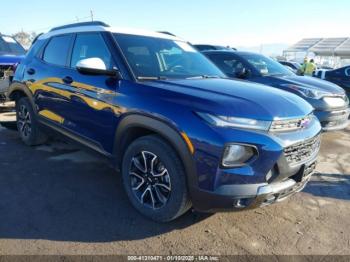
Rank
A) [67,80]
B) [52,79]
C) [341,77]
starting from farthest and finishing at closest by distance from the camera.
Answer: [341,77] < [52,79] < [67,80]

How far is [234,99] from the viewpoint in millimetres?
2977

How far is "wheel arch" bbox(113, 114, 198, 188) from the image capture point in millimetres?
2832

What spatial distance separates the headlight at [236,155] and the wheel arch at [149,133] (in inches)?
11.1

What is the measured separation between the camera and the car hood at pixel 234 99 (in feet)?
9.26

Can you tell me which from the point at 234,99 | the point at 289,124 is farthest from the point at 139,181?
the point at 289,124

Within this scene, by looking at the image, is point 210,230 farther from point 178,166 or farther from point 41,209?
point 41,209

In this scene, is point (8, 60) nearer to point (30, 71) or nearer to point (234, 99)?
point (30, 71)

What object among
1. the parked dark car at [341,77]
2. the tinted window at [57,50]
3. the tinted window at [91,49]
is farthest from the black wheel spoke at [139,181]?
the parked dark car at [341,77]

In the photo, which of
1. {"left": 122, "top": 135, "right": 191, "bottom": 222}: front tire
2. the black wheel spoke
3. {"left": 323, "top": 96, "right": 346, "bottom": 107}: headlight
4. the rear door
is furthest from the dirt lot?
{"left": 323, "top": 96, "right": 346, "bottom": 107}: headlight

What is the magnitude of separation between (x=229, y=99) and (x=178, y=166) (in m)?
0.72

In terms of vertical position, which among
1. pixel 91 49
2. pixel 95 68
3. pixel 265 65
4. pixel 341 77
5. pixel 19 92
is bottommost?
pixel 341 77

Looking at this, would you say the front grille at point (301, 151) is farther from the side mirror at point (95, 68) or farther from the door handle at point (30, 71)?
the door handle at point (30, 71)

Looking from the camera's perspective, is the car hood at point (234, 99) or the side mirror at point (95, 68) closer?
the car hood at point (234, 99)

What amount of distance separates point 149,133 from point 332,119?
13.7 feet
